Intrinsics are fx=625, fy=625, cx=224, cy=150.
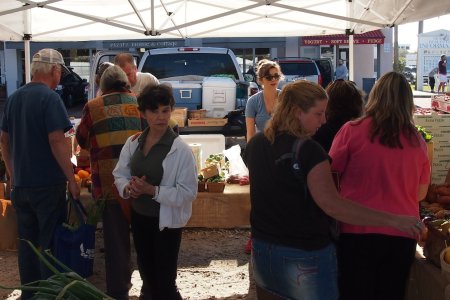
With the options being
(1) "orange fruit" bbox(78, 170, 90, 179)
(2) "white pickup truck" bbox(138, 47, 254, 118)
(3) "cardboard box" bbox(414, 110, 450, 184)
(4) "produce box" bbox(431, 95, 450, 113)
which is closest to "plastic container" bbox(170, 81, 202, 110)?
(2) "white pickup truck" bbox(138, 47, 254, 118)

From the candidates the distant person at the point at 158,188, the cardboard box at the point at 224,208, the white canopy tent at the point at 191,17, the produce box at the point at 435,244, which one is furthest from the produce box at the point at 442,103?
→ the distant person at the point at 158,188

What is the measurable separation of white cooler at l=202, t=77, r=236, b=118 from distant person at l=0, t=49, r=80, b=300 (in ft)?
18.1

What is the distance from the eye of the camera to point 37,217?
3922mm

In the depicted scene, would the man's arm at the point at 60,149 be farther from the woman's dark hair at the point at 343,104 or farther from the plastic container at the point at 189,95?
the plastic container at the point at 189,95

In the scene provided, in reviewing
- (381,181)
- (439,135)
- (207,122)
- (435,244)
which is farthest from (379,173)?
(207,122)

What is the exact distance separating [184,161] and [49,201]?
42.3 inches

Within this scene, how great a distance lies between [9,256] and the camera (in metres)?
5.66

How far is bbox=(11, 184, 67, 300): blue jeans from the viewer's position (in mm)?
3854

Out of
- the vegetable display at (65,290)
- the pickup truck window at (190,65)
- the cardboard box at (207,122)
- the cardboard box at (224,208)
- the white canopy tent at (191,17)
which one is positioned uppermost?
the white canopy tent at (191,17)

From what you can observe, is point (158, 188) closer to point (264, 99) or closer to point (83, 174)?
point (264, 99)

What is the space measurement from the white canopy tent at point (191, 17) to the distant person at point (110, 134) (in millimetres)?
2579

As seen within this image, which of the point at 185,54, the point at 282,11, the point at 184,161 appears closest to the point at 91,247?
the point at 184,161

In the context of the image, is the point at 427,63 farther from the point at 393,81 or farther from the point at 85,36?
the point at 393,81

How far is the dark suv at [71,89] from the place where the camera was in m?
23.5
